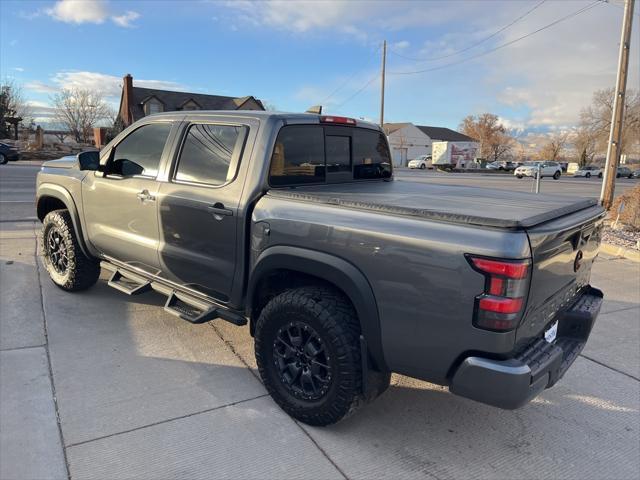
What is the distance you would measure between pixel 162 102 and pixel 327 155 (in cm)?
4911

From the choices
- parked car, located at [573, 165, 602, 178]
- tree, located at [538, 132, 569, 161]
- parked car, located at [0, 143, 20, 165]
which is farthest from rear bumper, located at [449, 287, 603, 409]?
tree, located at [538, 132, 569, 161]

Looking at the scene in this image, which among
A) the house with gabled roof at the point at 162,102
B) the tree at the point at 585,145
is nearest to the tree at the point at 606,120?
the tree at the point at 585,145

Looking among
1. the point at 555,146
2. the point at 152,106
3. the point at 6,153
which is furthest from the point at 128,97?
the point at 555,146

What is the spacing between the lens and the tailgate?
2.24 meters

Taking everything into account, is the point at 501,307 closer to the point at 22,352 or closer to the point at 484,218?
the point at 484,218

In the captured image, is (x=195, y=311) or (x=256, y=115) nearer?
(x=256, y=115)

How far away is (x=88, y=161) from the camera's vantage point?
4.32 m

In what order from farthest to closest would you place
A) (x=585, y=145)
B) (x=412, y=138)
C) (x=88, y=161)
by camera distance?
(x=412, y=138) < (x=585, y=145) < (x=88, y=161)

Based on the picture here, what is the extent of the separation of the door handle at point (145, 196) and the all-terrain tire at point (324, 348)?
4.72 ft

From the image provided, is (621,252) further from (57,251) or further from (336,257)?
(57,251)

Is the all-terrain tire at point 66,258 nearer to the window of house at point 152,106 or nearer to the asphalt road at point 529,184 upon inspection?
the asphalt road at point 529,184

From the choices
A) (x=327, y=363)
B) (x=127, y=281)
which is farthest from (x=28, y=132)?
(x=327, y=363)

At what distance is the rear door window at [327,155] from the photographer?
3.30 m

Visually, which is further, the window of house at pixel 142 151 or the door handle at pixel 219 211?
the window of house at pixel 142 151
